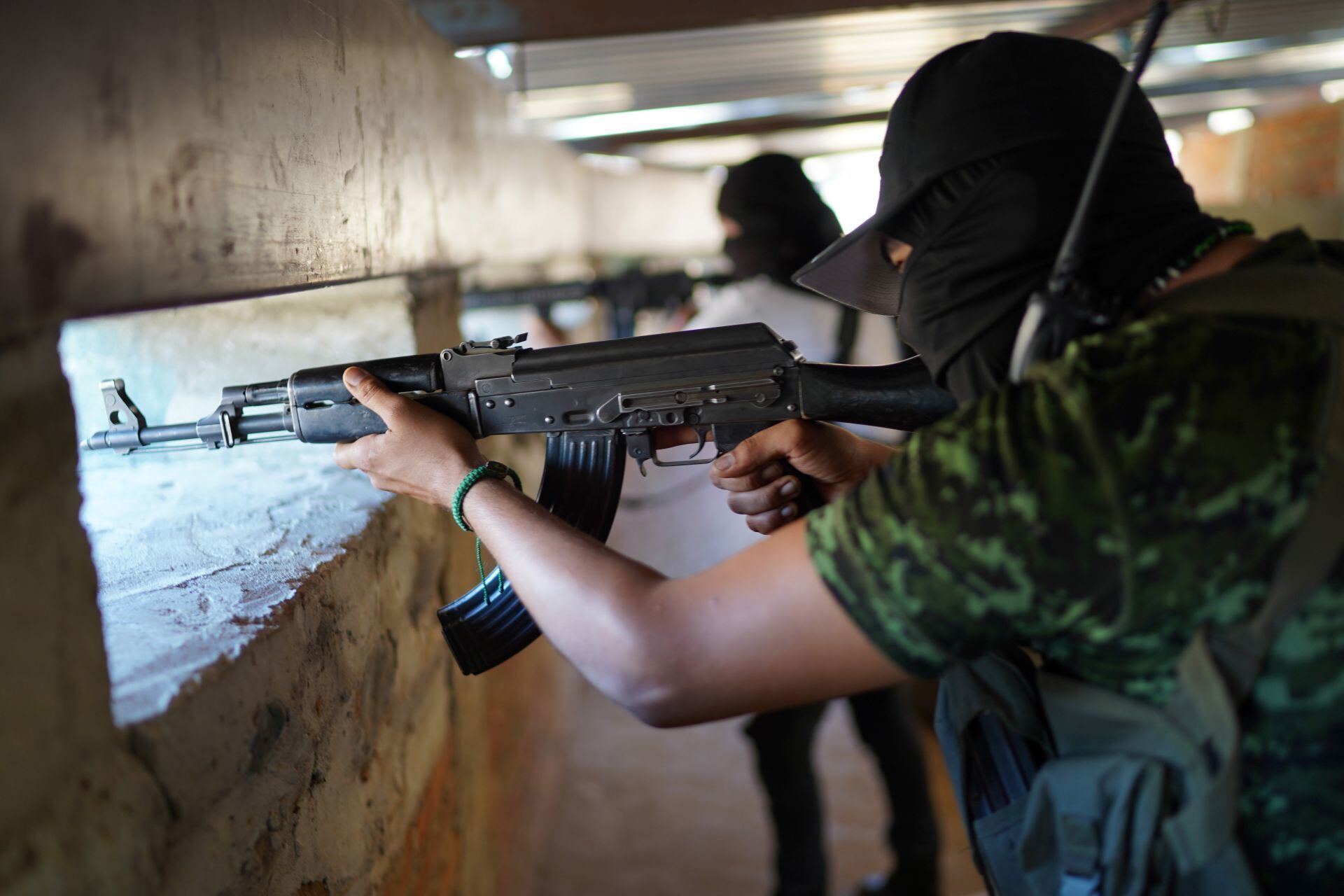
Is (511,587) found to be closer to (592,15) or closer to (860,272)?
(860,272)

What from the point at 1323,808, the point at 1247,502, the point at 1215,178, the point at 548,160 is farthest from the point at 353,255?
the point at 1215,178

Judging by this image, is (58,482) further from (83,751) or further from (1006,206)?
(1006,206)

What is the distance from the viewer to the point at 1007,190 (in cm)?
93

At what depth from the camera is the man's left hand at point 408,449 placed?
1.26 metres

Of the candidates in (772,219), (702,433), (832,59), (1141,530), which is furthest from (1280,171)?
(1141,530)

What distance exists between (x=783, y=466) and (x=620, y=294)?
2793mm

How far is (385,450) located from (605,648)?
55cm

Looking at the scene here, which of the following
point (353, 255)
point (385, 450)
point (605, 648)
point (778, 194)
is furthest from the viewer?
point (778, 194)

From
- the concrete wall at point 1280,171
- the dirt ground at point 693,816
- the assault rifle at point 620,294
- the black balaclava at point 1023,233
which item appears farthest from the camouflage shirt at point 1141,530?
the concrete wall at point 1280,171

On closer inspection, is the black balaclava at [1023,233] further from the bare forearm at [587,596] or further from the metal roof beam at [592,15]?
the metal roof beam at [592,15]

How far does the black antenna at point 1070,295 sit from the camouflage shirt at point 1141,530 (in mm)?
43

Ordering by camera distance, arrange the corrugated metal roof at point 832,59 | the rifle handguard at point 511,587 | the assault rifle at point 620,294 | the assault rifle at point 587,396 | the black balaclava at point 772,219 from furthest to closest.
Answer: the assault rifle at point 620,294
the corrugated metal roof at point 832,59
the black balaclava at point 772,219
the rifle handguard at point 511,587
the assault rifle at point 587,396

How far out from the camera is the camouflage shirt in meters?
0.76

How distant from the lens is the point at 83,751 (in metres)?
0.76
